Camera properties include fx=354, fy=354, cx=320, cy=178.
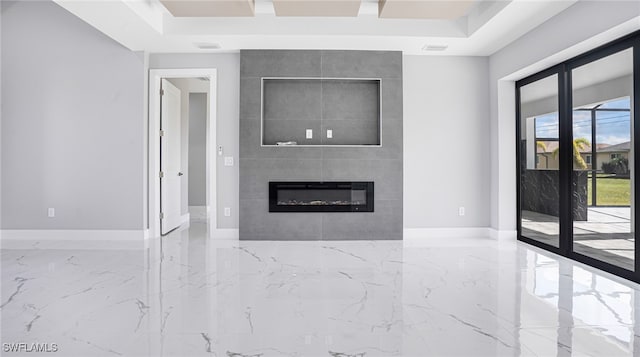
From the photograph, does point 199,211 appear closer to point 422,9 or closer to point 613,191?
point 422,9

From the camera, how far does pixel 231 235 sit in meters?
4.77

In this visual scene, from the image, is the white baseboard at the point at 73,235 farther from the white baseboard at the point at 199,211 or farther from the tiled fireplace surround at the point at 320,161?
the white baseboard at the point at 199,211

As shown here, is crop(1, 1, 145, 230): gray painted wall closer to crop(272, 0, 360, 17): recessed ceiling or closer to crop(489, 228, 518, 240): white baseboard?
crop(272, 0, 360, 17): recessed ceiling

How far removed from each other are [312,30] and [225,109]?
156 centimetres

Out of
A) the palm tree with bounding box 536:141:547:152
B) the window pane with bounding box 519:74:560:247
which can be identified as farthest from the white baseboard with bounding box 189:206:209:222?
the palm tree with bounding box 536:141:547:152

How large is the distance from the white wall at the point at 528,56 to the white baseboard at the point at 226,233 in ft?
11.6

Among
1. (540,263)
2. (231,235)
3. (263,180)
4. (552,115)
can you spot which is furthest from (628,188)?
(231,235)

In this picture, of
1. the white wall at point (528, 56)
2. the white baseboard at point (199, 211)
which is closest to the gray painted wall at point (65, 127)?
the white baseboard at point (199, 211)

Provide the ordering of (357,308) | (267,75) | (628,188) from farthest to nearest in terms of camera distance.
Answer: (267,75) < (628,188) < (357,308)

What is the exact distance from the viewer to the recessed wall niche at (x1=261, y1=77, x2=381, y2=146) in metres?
4.79

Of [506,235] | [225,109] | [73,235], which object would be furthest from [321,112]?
[73,235]

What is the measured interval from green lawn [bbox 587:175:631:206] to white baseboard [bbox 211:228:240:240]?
4076 millimetres

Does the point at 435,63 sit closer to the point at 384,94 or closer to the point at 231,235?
the point at 384,94

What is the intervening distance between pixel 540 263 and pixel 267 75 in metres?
3.79
